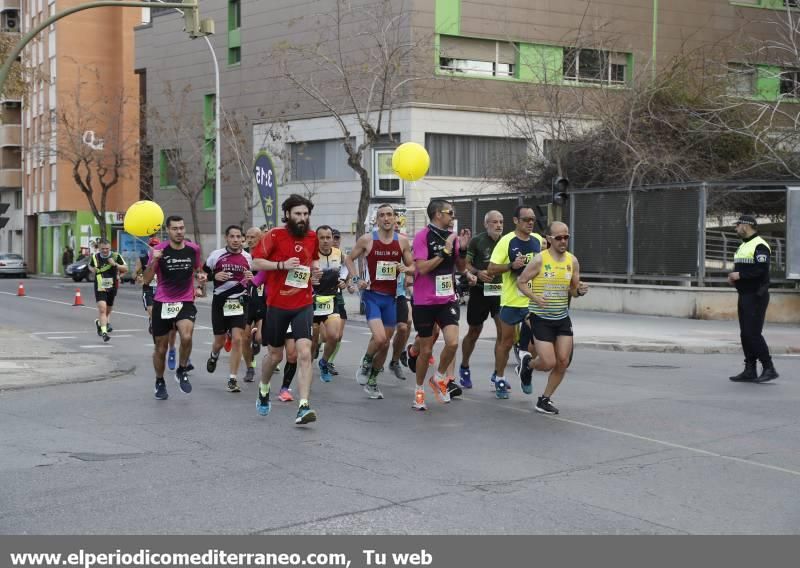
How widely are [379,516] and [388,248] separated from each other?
5.23 metres

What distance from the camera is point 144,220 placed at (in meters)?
12.8

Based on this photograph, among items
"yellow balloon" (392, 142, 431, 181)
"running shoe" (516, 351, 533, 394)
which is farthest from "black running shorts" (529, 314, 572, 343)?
"yellow balloon" (392, 142, 431, 181)

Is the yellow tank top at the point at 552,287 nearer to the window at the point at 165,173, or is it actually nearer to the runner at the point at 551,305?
the runner at the point at 551,305

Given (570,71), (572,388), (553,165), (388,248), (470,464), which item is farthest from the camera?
(570,71)

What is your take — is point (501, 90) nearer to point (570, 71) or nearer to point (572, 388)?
point (570, 71)

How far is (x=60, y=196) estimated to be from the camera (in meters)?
66.1

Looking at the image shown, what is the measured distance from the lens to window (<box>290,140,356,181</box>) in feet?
140

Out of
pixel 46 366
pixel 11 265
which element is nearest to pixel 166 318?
pixel 46 366

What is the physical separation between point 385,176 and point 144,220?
39.9ft

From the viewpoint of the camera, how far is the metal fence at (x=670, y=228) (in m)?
23.8

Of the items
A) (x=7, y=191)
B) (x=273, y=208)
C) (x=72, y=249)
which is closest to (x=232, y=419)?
(x=273, y=208)

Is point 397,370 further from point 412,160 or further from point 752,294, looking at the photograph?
point 412,160

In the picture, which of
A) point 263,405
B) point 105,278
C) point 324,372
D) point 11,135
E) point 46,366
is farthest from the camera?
point 11,135

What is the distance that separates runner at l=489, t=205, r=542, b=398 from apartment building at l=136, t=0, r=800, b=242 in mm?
23569
